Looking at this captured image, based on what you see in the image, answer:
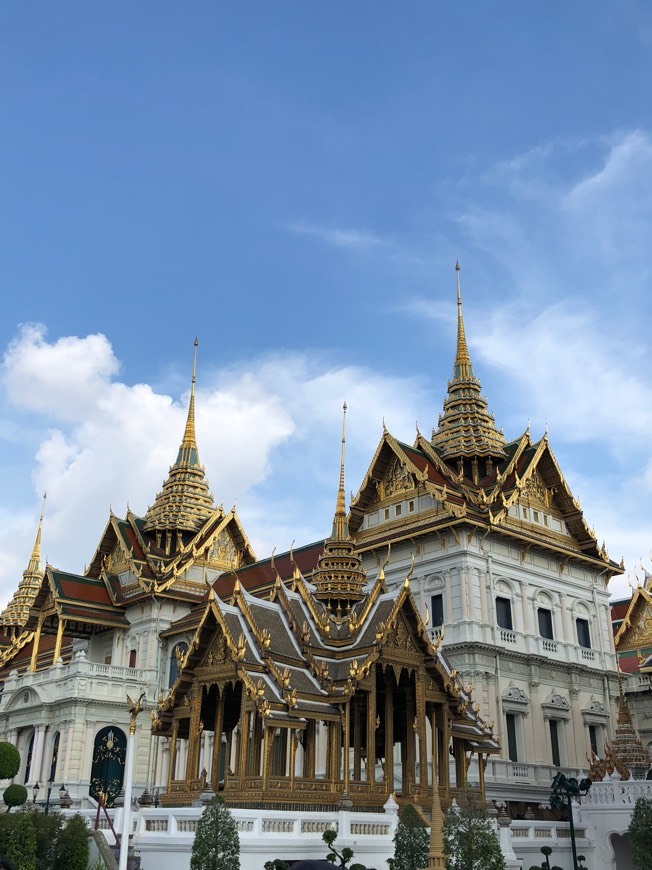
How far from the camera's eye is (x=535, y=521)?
123 ft

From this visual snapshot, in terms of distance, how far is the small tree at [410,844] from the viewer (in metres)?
14.1

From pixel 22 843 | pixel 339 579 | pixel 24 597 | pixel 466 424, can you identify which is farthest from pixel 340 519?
pixel 24 597

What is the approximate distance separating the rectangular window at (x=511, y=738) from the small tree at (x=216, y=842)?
20.9 m

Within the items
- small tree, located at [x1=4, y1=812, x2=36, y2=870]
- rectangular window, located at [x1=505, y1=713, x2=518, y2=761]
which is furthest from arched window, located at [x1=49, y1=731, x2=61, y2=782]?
small tree, located at [x1=4, y1=812, x2=36, y2=870]

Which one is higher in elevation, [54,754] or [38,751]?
[38,751]

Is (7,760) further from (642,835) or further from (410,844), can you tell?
(642,835)

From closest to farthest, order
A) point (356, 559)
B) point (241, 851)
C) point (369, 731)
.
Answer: point (241, 851) < point (369, 731) < point (356, 559)

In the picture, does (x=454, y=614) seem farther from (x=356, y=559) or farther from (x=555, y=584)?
(x=356, y=559)

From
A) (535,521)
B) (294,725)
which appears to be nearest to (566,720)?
(535,521)

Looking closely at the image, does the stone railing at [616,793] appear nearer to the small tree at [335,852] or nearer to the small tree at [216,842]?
the small tree at [335,852]

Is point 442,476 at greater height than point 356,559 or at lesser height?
greater

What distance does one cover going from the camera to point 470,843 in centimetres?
1317

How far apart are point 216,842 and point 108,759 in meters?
30.1

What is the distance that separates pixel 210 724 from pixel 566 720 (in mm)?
20107
